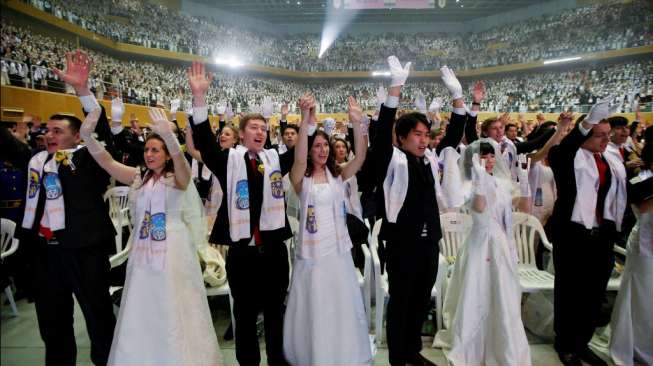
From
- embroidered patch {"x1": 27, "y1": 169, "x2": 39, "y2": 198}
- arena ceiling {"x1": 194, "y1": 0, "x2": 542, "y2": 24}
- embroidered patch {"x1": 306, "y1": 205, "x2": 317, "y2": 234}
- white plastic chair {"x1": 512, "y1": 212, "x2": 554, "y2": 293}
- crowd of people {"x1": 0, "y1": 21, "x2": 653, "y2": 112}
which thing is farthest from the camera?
arena ceiling {"x1": 194, "y1": 0, "x2": 542, "y2": 24}

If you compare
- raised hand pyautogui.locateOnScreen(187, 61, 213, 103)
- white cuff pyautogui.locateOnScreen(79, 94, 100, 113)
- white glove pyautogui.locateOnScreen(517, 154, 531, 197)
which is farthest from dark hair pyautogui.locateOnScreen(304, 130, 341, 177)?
white glove pyautogui.locateOnScreen(517, 154, 531, 197)

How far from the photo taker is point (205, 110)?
227cm

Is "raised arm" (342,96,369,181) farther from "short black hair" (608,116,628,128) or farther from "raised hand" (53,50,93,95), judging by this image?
"short black hair" (608,116,628,128)

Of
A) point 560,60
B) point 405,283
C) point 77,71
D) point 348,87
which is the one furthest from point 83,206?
point 348,87

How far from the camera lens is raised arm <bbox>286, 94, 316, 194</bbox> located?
2.35 metres

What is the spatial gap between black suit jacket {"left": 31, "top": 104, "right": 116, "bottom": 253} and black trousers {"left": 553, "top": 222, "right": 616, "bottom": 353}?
3517mm

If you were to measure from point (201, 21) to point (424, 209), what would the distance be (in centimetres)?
2669

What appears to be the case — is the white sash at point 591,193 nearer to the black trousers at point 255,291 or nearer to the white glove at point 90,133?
the black trousers at point 255,291

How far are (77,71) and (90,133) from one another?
478 millimetres

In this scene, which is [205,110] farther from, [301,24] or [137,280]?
[301,24]

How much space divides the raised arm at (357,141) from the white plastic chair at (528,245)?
1980 mm

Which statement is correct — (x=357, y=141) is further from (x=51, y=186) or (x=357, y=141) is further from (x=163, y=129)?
(x=51, y=186)

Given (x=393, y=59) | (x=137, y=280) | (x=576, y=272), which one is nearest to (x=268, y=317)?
(x=137, y=280)

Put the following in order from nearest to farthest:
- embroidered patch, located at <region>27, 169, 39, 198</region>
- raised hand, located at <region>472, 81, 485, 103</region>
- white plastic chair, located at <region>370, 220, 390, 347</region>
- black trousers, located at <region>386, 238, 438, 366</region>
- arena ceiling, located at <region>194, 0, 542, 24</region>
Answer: embroidered patch, located at <region>27, 169, 39, 198</region> → black trousers, located at <region>386, 238, 438, 366</region> → white plastic chair, located at <region>370, 220, 390, 347</region> → raised hand, located at <region>472, 81, 485, 103</region> → arena ceiling, located at <region>194, 0, 542, 24</region>
